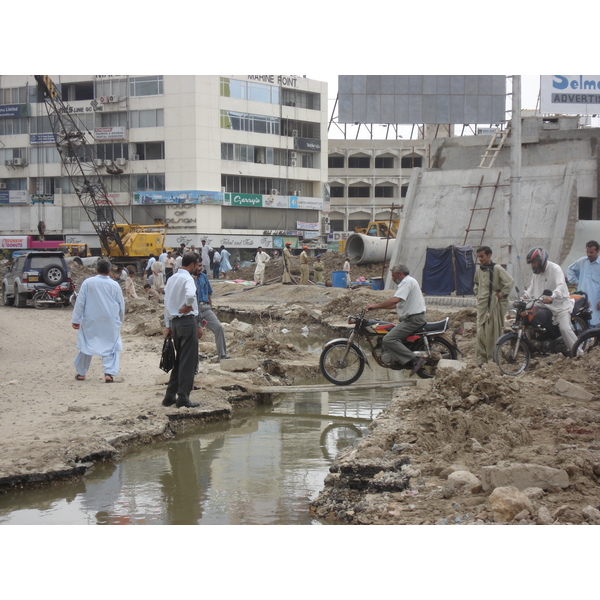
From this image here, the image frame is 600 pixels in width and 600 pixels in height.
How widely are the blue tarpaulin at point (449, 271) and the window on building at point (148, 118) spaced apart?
3584cm

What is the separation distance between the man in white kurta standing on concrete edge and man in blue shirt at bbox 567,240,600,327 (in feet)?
20.7

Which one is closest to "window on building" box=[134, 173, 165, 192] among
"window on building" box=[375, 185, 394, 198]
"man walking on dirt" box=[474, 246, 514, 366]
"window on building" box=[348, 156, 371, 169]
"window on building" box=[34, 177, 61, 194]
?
"window on building" box=[34, 177, 61, 194]

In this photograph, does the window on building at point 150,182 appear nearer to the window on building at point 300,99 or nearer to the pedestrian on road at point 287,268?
the window on building at point 300,99

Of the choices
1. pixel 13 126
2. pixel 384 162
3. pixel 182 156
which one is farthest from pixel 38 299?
pixel 384 162

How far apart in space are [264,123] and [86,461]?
Answer: 52472 millimetres

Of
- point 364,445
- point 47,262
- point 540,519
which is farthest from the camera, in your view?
point 47,262

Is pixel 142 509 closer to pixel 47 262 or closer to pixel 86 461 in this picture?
pixel 86 461

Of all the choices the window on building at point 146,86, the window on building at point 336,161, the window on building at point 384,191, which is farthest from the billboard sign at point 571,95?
the window on building at point 336,161

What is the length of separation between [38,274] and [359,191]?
48.7 metres

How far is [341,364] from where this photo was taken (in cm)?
984

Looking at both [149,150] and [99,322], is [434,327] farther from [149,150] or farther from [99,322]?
[149,150]
